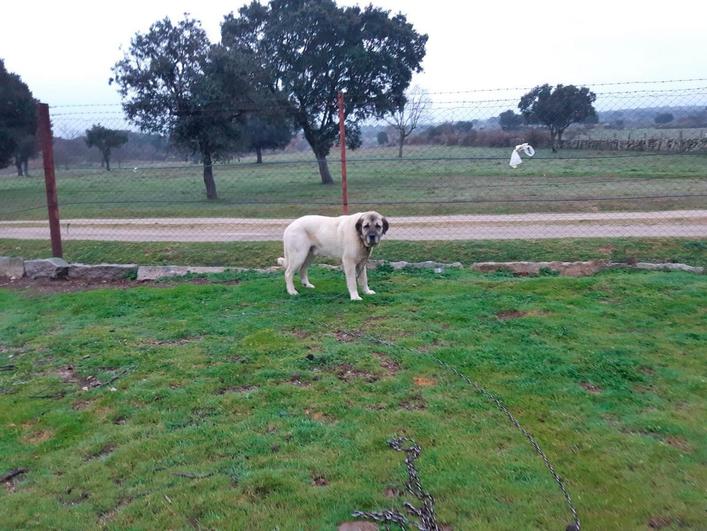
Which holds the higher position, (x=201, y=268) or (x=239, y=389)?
(x=201, y=268)

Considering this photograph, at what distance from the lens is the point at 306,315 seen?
7984 mm

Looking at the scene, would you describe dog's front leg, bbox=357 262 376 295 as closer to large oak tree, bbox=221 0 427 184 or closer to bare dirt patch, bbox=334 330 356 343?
bare dirt patch, bbox=334 330 356 343

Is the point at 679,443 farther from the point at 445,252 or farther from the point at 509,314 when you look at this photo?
the point at 445,252

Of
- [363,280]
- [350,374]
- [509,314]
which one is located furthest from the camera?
[363,280]

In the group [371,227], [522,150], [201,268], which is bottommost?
[201,268]

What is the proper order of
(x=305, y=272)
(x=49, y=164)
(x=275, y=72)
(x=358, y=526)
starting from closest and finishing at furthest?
1. (x=358, y=526)
2. (x=305, y=272)
3. (x=49, y=164)
4. (x=275, y=72)

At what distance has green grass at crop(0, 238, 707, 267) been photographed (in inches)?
434

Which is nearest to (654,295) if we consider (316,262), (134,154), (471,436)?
(471,436)

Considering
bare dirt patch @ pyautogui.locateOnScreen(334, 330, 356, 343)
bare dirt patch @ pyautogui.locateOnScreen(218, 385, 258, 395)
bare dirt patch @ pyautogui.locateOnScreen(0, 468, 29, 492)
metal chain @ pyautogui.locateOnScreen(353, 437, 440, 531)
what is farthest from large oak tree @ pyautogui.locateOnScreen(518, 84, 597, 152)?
bare dirt patch @ pyautogui.locateOnScreen(0, 468, 29, 492)

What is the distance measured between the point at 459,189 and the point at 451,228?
33.1 ft

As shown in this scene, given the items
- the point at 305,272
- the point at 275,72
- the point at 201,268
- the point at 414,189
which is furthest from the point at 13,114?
the point at 305,272

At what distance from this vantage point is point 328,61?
3312cm

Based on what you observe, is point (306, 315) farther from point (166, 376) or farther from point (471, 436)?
point (471, 436)

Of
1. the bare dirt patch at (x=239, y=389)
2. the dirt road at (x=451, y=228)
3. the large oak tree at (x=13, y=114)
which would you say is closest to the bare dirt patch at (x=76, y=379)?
the bare dirt patch at (x=239, y=389)
